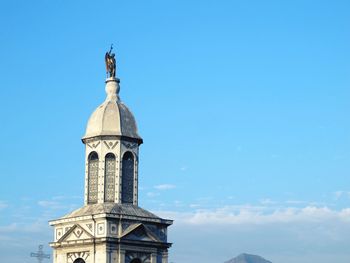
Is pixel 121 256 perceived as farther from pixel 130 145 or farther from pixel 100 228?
pixel 130 145

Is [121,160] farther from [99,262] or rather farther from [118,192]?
[99,262]

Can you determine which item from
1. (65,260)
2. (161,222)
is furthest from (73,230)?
(161,222)

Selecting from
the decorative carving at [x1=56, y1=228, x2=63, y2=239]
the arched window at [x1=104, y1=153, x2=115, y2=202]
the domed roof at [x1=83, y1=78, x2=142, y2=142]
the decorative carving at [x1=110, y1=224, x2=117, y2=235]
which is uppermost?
the domed roof at [x1=83, y1=78, x2=142, y2=142]

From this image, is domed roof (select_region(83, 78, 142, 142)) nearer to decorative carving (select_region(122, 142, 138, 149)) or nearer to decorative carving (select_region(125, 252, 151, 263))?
decorative carving (select_region(122, 142, 138, 149))

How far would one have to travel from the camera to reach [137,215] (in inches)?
2539

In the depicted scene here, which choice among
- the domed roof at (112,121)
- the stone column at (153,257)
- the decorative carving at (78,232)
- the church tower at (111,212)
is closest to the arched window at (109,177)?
the church tower at (111,212)

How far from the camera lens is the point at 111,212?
63156 millimetres

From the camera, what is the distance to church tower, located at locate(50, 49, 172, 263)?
6338cm

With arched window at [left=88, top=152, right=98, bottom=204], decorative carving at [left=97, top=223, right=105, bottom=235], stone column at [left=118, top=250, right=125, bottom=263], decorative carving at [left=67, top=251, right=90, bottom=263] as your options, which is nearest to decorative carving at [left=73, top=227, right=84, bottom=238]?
decorative carving at [left=67, top=251, right=90, bottom=263]

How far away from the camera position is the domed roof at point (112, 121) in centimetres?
6681

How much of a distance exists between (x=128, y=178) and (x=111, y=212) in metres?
3.99

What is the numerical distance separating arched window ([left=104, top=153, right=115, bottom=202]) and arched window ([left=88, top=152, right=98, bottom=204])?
34.3 inches

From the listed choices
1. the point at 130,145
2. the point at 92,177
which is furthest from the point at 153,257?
the point at 130,145

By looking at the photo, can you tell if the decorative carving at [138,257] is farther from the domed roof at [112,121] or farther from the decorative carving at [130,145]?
the domed roof at [112,121]
